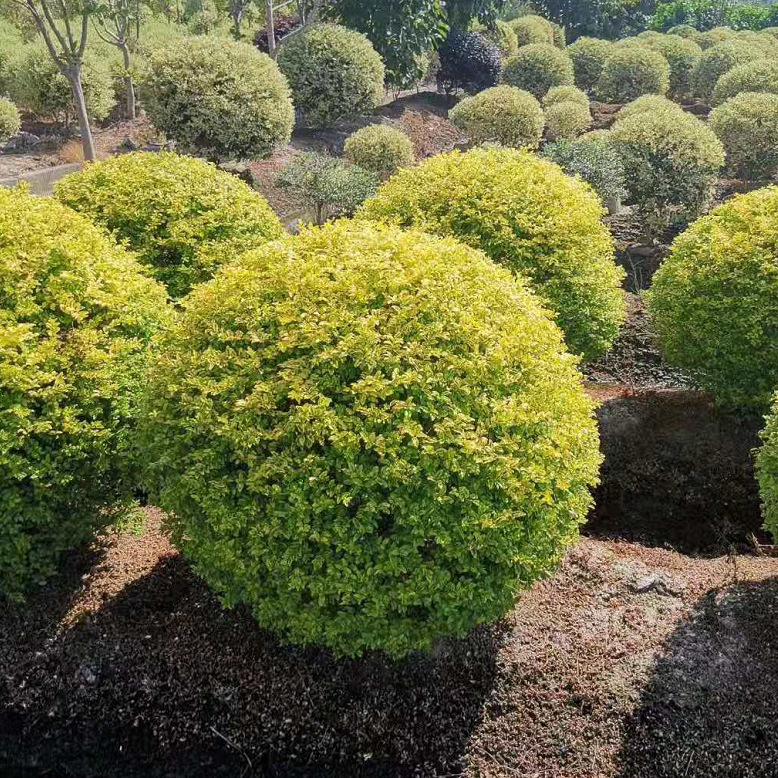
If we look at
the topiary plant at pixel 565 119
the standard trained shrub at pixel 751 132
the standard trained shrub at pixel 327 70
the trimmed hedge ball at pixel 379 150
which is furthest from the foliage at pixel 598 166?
the topiary plant at pixel 565 119

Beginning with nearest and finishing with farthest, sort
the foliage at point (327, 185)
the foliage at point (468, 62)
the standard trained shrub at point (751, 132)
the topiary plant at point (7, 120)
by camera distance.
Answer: the foliage at point (327, 185) < the topiary plant at point (7, 120) < the standard trained shrub at point (751, 132) < the foliage at point (468, 62)

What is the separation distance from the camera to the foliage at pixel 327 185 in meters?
14.0

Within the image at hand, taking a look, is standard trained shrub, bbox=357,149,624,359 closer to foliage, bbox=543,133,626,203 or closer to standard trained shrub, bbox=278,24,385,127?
foliage, bbox=543,133,626,203

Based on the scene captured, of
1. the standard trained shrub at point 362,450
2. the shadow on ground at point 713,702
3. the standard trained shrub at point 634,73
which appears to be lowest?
the shadow on ground at point 713,702

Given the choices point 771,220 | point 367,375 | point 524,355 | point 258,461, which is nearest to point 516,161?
point 771,220

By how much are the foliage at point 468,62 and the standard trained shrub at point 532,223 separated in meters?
23.5

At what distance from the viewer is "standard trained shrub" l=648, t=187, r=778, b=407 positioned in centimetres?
785

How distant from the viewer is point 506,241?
26.8ft

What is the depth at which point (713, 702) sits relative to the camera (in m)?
5.03

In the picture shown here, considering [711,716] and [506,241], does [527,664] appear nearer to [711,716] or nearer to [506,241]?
[711,716]

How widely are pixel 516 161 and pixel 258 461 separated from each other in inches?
236

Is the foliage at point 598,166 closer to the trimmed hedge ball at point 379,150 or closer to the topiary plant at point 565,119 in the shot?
the trimmed hedge ball at point 379,150

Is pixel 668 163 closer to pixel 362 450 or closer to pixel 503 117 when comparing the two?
pixel 503 117

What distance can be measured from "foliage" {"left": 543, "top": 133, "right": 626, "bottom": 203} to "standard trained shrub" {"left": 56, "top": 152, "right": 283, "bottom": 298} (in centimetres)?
790
